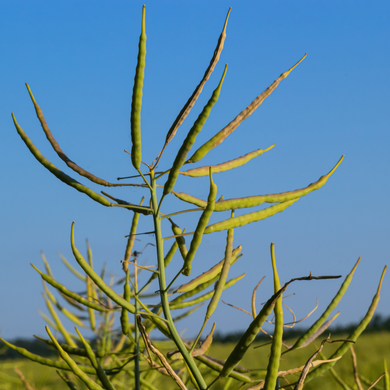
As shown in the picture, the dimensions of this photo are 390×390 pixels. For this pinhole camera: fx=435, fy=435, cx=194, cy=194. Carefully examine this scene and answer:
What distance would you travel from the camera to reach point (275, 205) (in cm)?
100

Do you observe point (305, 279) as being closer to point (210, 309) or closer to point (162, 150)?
point (210, 309)

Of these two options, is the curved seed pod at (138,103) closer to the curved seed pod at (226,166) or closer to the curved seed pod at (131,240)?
the curved seed pod at (226,166)

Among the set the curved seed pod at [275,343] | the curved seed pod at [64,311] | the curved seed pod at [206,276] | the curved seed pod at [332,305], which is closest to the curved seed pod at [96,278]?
the curved seed pod at [206,276]

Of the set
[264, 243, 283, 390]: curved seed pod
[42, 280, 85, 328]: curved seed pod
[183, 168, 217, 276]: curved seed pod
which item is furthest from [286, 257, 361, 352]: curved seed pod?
[42, 280, 85, 328]: curved seed pod

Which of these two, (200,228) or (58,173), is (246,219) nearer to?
(200,228)

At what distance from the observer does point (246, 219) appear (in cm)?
98

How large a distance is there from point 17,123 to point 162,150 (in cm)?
A: 35

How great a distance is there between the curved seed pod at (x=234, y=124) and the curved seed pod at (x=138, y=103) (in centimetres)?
13

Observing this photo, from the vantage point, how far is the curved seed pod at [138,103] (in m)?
0.78

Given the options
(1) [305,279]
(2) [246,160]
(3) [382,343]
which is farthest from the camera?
(3) [382,343]

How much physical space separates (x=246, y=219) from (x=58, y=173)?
432 millimetres

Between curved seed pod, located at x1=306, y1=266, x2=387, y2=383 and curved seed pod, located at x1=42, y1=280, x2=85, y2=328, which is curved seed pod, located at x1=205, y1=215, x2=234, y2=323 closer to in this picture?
curved seed pod, located at x1=306, y1=266, x2=387, y2=383

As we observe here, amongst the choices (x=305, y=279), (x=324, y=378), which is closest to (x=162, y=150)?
(x=305, y=279)

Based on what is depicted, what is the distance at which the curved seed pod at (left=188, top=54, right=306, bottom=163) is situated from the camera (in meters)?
0.94
